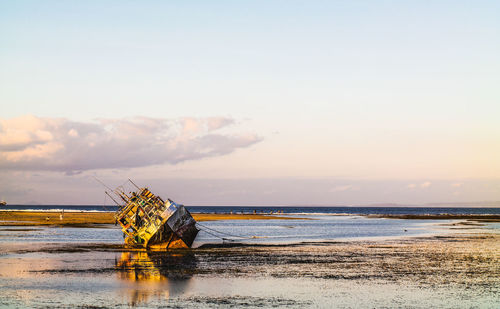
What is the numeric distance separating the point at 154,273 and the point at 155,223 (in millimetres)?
15224

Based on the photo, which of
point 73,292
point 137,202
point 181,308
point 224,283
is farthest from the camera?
point 137,202

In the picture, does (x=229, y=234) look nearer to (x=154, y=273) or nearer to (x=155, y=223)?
(x=155, y=223)

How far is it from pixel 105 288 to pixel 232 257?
15857 mm

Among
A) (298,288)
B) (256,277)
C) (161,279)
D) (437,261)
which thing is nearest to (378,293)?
(298,288)

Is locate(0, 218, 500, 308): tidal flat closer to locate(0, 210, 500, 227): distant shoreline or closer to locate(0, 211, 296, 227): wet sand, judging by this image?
locate(0, 211, 296, 227): wet sand

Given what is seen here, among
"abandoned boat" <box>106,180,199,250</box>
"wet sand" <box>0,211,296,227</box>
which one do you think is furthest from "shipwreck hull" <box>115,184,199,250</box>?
"wet sand" <box>0,211,296,227</box>

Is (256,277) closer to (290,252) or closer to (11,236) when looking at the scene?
(290,252)

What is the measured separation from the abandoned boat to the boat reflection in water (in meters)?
2.34

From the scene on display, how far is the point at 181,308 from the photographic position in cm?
2278

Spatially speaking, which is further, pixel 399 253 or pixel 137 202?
pixel 137 202

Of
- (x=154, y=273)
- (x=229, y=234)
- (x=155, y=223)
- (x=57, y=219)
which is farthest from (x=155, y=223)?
(x=57, y=219)

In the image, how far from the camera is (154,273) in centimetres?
3259

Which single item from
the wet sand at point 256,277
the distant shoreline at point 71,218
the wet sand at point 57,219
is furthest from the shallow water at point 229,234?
the distant shoreline at point 71,218

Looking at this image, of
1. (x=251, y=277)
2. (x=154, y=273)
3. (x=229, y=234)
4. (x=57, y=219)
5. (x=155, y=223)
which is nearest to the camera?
Result: (x=251, y=277)
